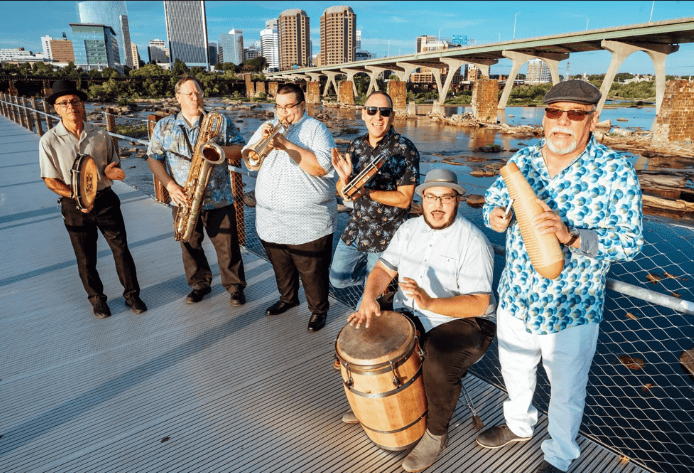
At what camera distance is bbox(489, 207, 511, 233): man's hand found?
198cm

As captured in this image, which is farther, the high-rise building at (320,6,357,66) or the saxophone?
the high-rise building at (320,6,357,66)

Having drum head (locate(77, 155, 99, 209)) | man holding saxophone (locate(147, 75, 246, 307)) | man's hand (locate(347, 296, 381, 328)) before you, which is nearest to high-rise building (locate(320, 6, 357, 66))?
man holding saxophone (locate(147, 75, 246, 307))

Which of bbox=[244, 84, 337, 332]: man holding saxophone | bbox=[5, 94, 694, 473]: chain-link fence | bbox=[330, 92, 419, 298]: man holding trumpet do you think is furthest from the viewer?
bbox=[5, 94, 694, 473]: chain-link fence

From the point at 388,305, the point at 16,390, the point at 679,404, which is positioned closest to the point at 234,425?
the point at 388,305

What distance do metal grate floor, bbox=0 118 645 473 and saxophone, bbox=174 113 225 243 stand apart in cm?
83

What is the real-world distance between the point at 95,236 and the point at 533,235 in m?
3.32

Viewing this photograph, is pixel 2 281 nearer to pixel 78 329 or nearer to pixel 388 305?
pixel 78 329

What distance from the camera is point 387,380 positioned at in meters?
2.00

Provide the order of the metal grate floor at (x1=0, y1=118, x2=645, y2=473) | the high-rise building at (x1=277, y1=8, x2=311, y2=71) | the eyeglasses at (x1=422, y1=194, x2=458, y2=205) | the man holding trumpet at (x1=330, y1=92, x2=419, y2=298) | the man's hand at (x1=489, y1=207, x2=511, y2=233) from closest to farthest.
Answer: the man's hand at (x1=489, y1=207, x2=511, y2=233)
the metal grate floor at (x1=0, y1=118, x2=645, y2=473)
the eyeglasses at (x1=422, y1=194, x2=458, y2=205)
the man holding trumpet at (x1=330, y1=92, x2=419, y2=298)
the high-rise building at (x1=277, y1=8, x2=311, y2=71)

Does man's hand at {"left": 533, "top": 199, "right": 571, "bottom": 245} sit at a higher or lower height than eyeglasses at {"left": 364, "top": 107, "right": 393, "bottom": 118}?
lower

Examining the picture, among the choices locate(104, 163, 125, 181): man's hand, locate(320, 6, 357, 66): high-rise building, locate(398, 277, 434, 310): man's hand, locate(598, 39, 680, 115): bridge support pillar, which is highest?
locate(320, 6, 357, 66): high-rise building

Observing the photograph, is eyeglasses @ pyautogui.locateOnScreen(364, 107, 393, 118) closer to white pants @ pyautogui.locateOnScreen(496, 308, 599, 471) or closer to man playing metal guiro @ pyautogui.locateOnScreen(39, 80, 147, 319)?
white pants @ pyautogui.locateOnScreen(496, 308, 599, 471)

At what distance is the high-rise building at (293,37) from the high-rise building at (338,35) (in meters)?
10.9

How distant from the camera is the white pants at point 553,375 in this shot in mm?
2008
